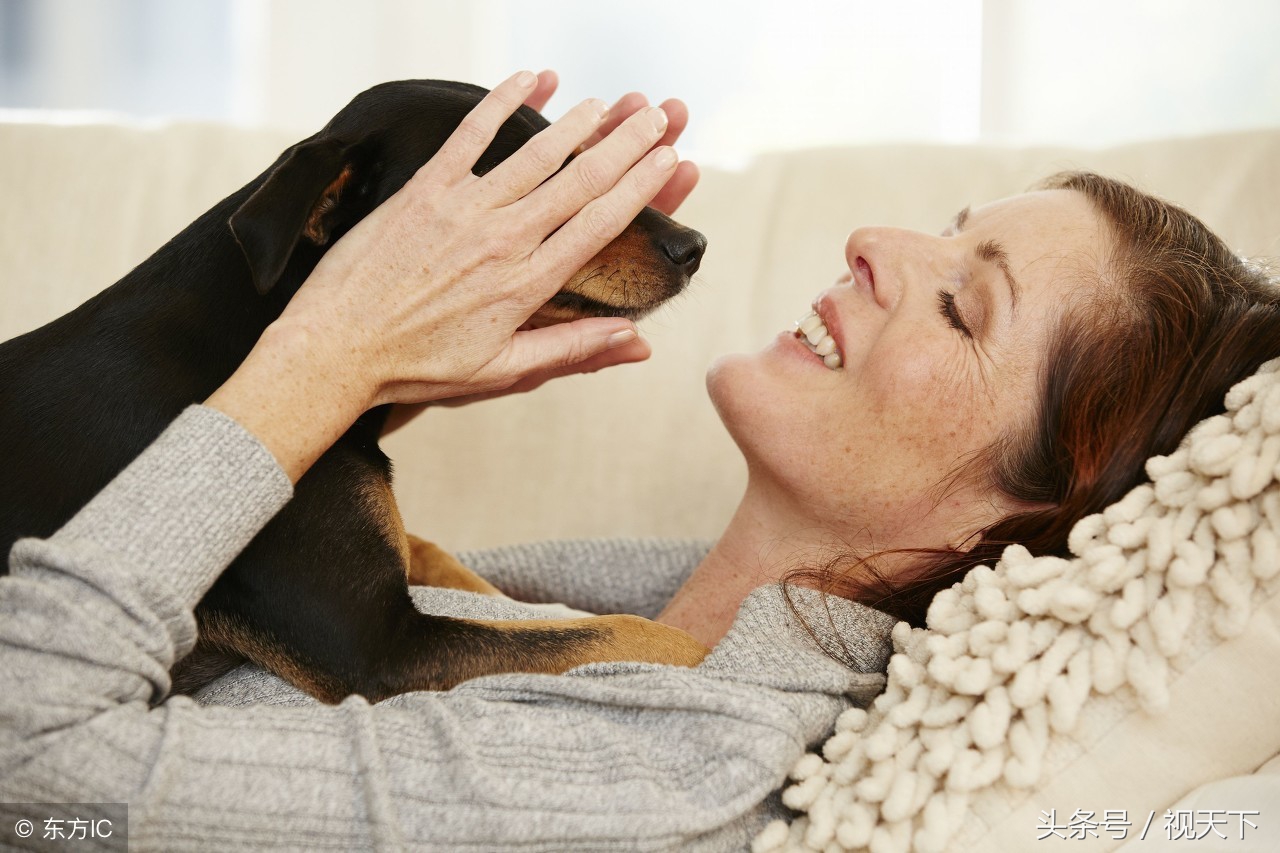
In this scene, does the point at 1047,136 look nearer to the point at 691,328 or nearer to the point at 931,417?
the point at 691,328

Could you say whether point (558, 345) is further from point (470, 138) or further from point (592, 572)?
point (592, 572)

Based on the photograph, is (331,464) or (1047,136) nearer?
(331,464)

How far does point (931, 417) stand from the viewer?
1.27 meters

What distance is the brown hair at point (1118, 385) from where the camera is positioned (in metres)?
1.15

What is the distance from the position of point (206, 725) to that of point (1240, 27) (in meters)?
3.35

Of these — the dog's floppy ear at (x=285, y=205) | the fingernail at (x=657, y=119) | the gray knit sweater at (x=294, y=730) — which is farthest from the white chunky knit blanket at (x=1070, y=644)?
the dog's floppy ear at (x=285, y=205)

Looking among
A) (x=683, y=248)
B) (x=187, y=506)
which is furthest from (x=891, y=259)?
(x=187, y=506)

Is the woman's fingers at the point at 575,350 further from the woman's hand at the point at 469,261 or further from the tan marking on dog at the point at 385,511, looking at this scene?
the tan marking on dog at the point at 385,511

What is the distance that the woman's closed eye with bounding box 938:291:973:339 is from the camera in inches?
50.5

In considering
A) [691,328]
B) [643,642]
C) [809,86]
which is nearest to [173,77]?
[809,86]

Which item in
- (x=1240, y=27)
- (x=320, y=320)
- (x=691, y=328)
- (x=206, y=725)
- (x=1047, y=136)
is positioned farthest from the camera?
(x=1047, y=136)

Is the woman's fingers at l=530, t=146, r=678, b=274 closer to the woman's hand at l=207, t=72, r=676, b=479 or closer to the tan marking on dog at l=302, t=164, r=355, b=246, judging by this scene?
the woman's hand at l=207, t=72, r=676, b=479

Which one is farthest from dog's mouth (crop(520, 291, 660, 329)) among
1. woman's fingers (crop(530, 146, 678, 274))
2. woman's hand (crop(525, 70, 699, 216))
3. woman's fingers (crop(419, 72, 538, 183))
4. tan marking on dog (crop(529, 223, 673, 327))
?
woman's hand (crop(525, 70, 699, 216))

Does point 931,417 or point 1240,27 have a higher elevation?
point 1240,27
